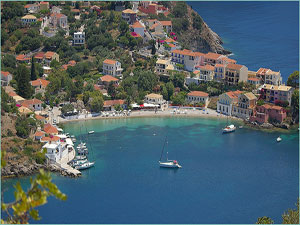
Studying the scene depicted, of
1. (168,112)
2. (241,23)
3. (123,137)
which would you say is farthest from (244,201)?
(241,23)

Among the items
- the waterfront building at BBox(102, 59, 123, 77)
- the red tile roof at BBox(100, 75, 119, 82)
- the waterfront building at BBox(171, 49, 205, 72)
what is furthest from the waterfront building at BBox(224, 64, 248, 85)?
the red tile roof at BBox(100, 75, 119, 82)

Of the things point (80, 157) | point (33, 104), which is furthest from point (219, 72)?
point (80, 157)

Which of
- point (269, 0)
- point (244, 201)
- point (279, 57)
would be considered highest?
point (269, 0)

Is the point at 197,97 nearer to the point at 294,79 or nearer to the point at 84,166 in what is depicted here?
the point at 294,79

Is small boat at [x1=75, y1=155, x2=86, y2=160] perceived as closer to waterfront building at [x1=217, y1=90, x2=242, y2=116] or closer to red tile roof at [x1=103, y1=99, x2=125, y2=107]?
red tile roof at [x1=103, y1=99, x2=125, y2=107]

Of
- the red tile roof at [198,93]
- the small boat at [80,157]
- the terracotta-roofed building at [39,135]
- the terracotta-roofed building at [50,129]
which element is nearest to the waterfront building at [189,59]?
the red tile roof at [198,93]

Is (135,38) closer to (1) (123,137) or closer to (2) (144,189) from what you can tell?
(1) (123,137)

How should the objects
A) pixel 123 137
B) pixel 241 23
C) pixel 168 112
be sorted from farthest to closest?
pixel 241 23, pixel 168 112, pixel 123 137
